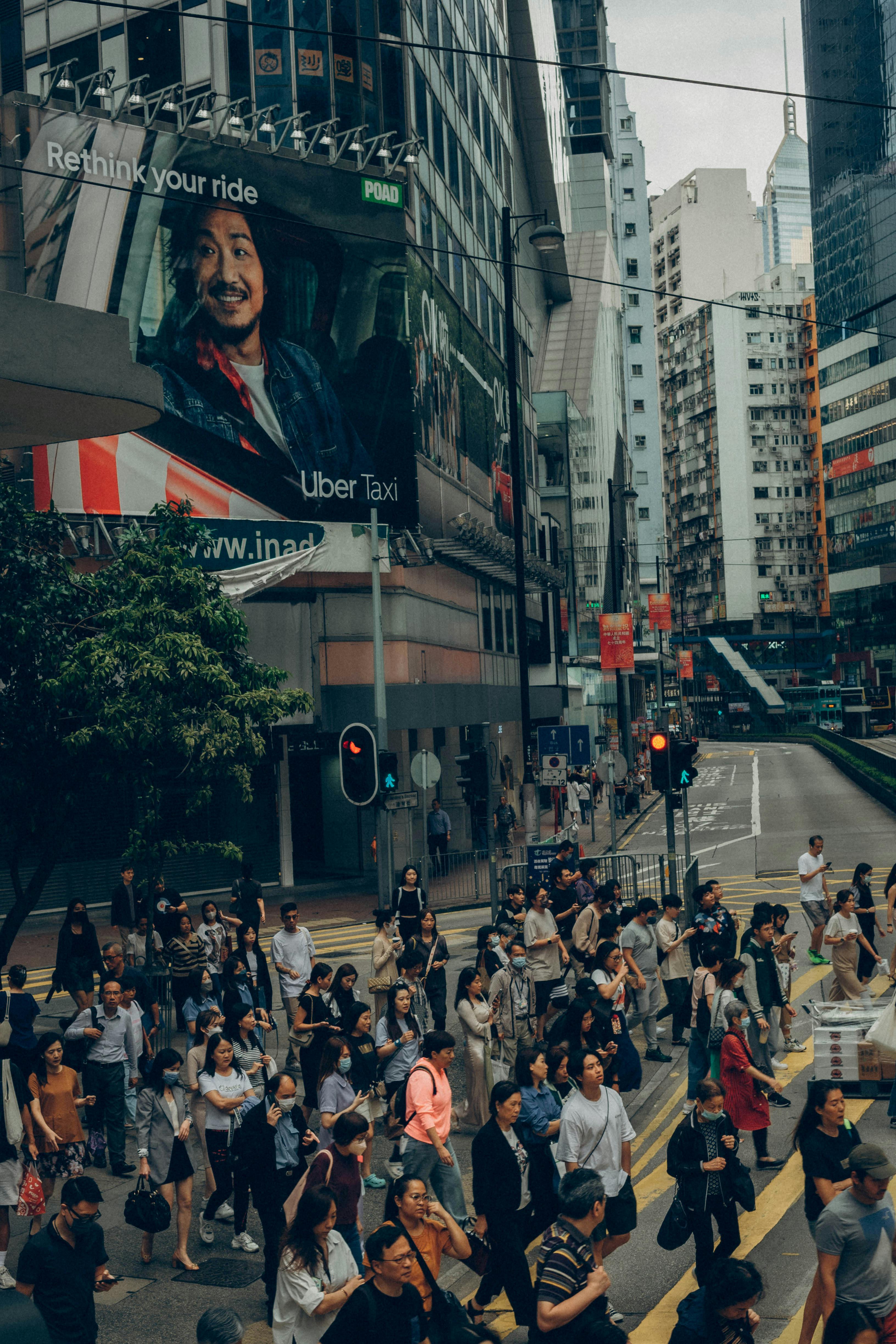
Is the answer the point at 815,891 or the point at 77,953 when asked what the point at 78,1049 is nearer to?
the point at 77,953

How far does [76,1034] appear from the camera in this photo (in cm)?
1069

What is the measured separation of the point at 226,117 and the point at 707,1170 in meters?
24.9

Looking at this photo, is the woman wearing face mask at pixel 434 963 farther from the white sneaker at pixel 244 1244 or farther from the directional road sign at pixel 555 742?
the directional road sign at pixel 555 742

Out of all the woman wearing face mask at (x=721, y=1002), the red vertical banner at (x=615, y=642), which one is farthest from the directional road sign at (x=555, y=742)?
the red vertical banner at (x=615, y=642)

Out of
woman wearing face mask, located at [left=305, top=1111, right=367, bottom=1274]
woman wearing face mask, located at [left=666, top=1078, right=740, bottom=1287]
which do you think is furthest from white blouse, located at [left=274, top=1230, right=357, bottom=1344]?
woman wearing face mask, located at [left=666, top=1078, right=740, bottom=1287]

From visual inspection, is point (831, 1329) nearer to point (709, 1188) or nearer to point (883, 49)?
point (709, 1188)

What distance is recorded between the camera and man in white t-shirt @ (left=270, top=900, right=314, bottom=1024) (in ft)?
44.8

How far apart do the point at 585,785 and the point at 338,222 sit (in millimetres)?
18551

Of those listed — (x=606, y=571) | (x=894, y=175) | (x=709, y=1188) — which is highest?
(x=894, y=175)

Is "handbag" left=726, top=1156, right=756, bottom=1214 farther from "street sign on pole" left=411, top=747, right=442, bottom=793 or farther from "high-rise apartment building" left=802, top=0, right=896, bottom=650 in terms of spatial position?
"high-rise apartment building" left=802, top=0, right=896, bottom=650

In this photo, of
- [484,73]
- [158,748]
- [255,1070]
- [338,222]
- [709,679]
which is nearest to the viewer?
[255,1070]

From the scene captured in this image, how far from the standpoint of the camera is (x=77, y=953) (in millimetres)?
14703

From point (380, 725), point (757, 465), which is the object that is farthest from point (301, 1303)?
point (757, 465)

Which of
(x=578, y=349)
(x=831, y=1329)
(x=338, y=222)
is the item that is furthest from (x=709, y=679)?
(x=831, y=1329)
